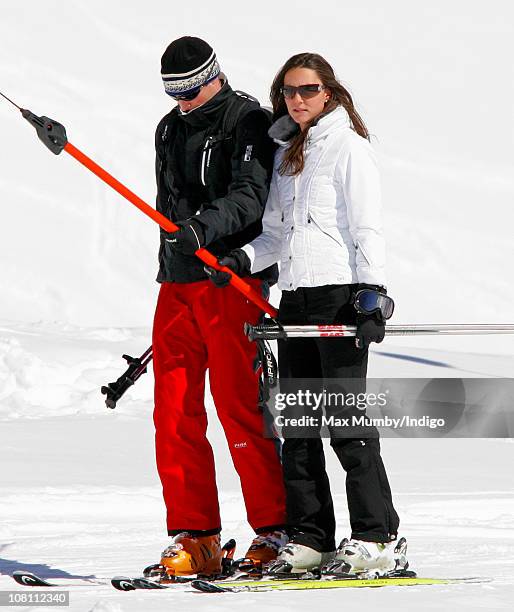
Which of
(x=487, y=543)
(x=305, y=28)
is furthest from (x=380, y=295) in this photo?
(x=305, y=28)

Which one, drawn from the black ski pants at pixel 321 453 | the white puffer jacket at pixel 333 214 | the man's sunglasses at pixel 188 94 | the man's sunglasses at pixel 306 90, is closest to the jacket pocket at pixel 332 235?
the white puffer jacket at pixel 333 214

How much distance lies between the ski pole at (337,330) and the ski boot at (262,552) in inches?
30.4

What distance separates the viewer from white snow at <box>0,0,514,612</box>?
557 centimetres

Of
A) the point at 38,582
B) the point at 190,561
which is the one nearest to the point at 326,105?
the point at 190,561

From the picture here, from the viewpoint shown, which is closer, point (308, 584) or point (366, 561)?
point (308, 584)

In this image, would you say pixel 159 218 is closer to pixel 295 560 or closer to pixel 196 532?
pixel 196 532

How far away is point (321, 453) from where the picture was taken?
4.33 m

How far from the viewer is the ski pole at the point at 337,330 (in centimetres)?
407

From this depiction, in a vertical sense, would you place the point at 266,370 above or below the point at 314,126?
below

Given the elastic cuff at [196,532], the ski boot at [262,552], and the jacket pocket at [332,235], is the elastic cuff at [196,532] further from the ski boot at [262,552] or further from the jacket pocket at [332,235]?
the jacket pocket at [332,235]

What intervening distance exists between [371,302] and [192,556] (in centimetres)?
119

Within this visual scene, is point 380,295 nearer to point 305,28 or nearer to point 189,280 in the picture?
point 189,280

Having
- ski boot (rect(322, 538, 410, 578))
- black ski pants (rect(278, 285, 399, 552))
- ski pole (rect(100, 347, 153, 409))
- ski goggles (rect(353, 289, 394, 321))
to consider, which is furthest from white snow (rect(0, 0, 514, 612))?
ski goggles (rect(353, 289, 394, 321))

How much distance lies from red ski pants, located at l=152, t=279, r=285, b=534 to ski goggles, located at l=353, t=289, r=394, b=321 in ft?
1.75
